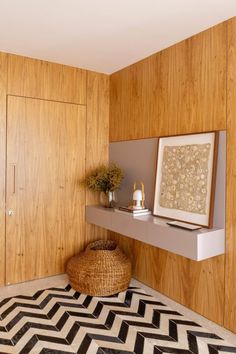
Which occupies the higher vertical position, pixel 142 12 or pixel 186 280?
pixel 142 12

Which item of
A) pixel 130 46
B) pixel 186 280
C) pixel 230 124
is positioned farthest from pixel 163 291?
pixel 130 46

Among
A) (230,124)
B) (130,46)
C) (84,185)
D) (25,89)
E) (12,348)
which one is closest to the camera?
(12,348)

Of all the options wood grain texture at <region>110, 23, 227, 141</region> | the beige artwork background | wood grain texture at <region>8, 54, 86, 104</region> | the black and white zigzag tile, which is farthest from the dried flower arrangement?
the black and white zigzag tile

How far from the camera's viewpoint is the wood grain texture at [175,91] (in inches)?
92.4

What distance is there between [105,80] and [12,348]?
9.69ft

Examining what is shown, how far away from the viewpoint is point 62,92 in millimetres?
3314

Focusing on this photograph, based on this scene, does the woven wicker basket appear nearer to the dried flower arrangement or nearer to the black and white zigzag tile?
the black and white zigzag tile

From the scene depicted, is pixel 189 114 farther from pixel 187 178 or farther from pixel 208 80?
pixel 187 178

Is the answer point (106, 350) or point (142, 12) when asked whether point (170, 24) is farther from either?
point (106, 350)

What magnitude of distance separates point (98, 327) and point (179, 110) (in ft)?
6.60

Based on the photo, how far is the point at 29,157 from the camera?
313 centimetres

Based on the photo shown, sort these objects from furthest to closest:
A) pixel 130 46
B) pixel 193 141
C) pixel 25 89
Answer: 1. pixel 25 89
2. pixel 130 46
3. pixel 193 141

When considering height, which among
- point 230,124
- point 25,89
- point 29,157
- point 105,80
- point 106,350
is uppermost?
point 105,80

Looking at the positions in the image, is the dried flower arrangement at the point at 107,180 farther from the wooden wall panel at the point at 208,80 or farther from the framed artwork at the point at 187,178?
the wooden wall panel at the point at 208,80
